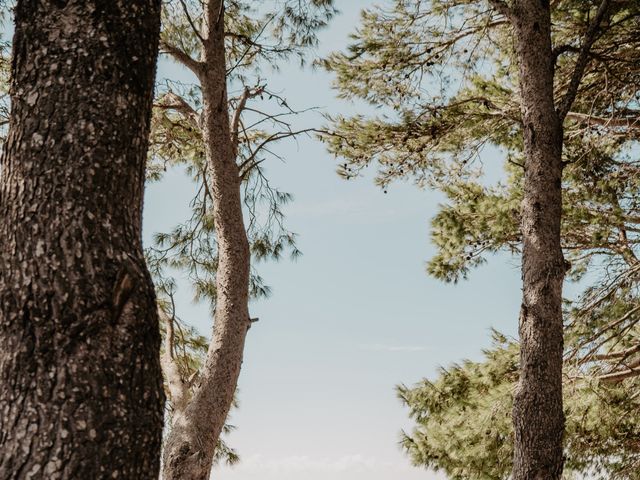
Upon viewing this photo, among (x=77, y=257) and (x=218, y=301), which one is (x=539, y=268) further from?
(x=77, y=257)

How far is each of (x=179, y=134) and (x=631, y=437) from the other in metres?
5.67

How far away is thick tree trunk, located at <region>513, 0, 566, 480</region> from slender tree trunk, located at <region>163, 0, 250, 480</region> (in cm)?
210

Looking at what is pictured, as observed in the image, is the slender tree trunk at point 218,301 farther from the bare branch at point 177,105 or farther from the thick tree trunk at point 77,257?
the thick tree trunk at point 77,257

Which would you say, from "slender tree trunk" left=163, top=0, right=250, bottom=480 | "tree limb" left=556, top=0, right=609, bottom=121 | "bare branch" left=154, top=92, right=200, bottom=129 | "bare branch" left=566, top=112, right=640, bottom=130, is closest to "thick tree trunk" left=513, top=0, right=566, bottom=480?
"tree limb" left=556, top=0, right=609, bottom=121

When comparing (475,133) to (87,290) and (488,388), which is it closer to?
(488,388)

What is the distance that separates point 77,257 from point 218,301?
12.7ft

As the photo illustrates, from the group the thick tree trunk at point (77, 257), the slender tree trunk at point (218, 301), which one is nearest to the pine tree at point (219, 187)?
the slender tree trunk at point (218, 301)

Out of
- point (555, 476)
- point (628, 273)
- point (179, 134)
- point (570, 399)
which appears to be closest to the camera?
point (555, 476)

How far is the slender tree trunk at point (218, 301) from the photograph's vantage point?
5.38m

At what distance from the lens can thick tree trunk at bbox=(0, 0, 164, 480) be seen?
194cm

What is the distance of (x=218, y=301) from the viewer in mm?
5895

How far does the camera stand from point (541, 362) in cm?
477

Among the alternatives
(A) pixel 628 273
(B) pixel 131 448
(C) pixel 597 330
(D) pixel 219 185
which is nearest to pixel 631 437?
(C) pixel 597 330

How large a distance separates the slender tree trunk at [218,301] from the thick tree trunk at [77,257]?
11.2ft
